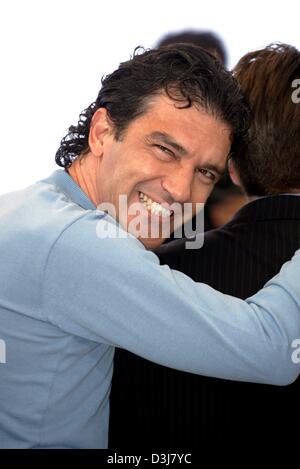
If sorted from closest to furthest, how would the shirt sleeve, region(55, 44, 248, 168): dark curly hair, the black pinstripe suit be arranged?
1. the shirt sleeve
2. the black pinstripe suit
3. region(55, 44, 248, 168): dark curly hair

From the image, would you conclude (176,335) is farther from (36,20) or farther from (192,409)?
(36,20)

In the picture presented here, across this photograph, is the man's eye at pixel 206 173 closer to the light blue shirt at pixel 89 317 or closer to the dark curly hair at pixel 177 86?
the dark curly hair at pixel 177 86

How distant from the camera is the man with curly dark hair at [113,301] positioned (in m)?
0.93

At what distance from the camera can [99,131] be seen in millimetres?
1297

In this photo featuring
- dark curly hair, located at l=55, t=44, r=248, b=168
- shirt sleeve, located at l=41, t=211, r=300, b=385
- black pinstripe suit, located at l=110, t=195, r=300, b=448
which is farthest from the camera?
dark curly hair, located at l=55, t=44, r=248, b=168

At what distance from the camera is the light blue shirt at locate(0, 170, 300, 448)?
933mm

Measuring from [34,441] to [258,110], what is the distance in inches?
24.8

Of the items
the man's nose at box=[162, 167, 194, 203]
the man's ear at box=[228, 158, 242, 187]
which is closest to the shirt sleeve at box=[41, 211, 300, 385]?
the man's nose at box=[162, 167, 194, 203]

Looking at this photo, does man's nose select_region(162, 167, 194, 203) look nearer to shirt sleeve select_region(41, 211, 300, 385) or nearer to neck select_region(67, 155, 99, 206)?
neck select_region(67, 155, 99, 206)

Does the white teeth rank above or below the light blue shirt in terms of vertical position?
above

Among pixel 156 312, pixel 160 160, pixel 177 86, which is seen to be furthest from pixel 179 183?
pixel 156 312

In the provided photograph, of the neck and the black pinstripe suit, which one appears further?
the neck

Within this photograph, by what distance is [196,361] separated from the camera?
3.09 ft
